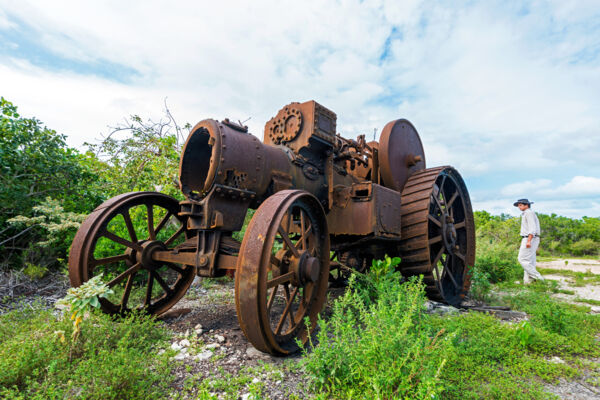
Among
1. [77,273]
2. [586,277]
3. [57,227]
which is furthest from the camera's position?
[586,277]

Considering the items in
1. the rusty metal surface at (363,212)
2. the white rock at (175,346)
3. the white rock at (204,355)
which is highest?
the rusty metal surface at (363,212)

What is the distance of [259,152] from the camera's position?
3467mm

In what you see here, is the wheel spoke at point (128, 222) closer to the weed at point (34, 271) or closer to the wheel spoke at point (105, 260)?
the wheel spoke at point (105, 260)

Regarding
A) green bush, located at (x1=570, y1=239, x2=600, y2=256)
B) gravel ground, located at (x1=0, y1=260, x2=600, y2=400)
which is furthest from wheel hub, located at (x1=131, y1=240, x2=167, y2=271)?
green bush, located at (x1=570, y1=239, x2=600, y2=256)

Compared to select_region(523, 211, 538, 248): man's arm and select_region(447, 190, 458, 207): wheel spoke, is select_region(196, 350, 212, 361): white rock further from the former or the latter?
select_region(523, 211, 538, 248): man's arm

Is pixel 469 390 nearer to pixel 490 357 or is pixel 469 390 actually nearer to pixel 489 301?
pixel 490 357

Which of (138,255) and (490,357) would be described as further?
(138,255)

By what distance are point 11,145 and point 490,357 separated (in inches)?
259

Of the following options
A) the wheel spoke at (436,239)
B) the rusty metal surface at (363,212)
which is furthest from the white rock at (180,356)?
the wheel spoke at (436,239)

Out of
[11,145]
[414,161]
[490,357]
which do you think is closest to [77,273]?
[11,145]

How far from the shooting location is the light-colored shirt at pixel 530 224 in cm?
710

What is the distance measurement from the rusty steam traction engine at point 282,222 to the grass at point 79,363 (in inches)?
22.6

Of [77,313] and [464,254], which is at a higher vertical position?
[464,254]

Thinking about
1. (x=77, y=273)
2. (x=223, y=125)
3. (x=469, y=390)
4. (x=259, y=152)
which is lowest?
(x=469, y=390)
